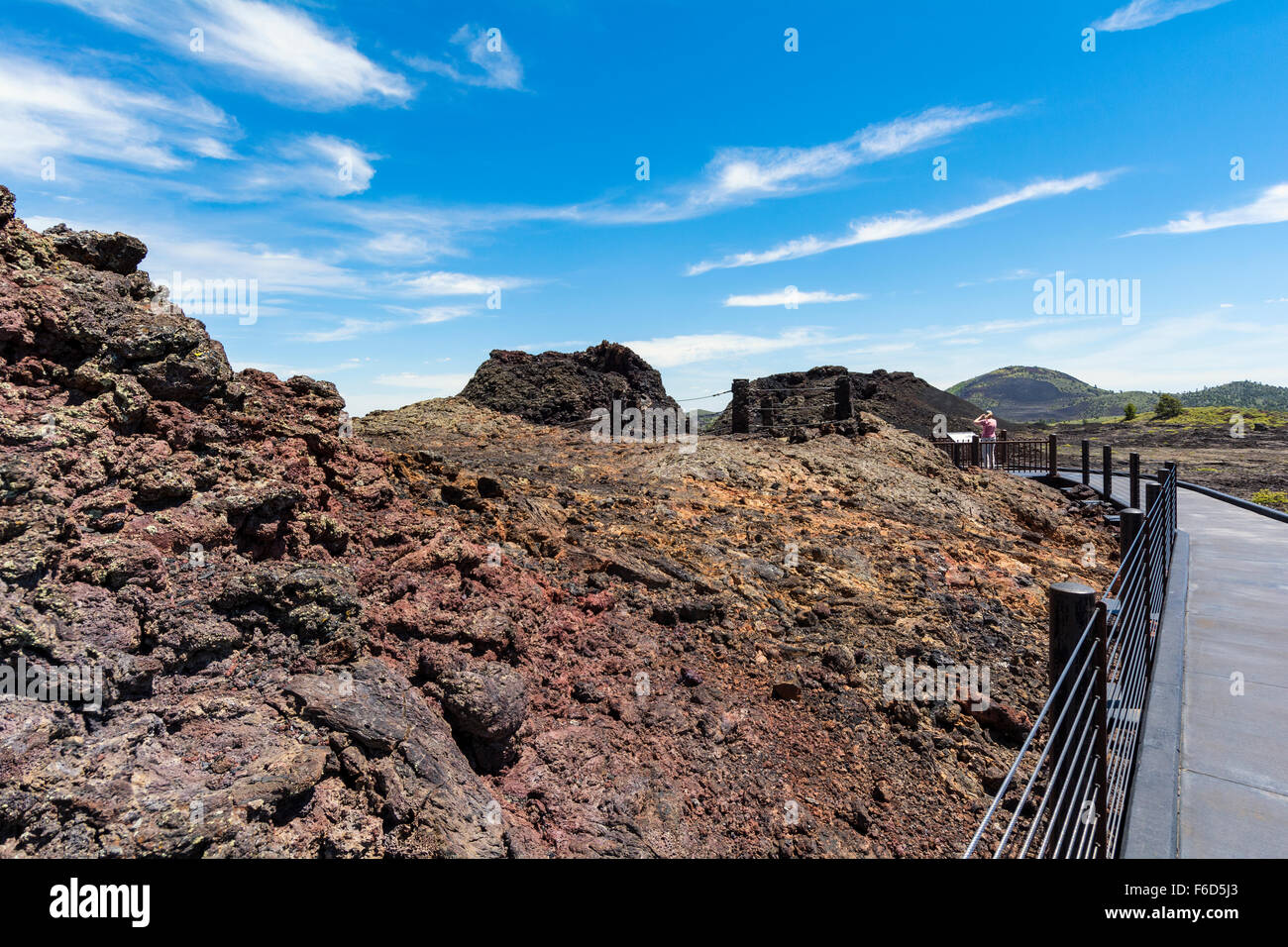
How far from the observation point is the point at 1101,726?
2.94m

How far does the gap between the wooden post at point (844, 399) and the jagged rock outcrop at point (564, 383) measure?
623cm

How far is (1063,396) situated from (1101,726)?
179660 millimetres

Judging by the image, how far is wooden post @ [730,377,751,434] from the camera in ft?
57.0

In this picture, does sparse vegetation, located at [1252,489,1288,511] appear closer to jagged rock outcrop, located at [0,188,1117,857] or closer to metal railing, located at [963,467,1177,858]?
jagged rock outcrop, located at [0,188,1117,857]

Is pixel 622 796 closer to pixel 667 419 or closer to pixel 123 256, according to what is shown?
pixel 123 256

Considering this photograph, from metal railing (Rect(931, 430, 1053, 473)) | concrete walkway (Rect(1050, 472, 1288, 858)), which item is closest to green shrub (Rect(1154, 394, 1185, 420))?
metal railing (Rect(931, 430, 1053, 473))

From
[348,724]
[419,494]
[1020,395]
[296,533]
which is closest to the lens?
[348,724]

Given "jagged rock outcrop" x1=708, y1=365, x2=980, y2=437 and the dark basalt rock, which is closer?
the dark basalt rock

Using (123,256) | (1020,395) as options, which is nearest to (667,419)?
(123,256)

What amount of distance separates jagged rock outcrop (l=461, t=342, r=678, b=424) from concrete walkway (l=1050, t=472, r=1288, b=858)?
15165mm

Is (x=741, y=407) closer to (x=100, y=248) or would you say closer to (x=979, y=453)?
(x=979, y=453)

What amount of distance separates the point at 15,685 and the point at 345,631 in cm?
146

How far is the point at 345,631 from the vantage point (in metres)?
3.82

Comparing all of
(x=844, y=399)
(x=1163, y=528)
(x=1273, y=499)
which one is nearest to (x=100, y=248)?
(x=1163, y=528)
